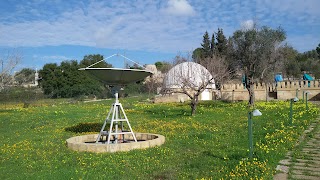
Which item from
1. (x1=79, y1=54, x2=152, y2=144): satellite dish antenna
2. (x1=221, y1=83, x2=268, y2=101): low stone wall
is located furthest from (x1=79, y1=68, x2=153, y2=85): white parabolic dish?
(x1=221, y1=83, x2=268, y2=101): low stone wall

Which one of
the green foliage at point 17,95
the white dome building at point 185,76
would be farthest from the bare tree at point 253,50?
the green foliage at point 17,95

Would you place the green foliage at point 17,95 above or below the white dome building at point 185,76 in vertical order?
below

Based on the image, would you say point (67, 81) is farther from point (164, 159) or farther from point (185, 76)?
point (164, 159)

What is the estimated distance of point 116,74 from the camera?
1112 cm

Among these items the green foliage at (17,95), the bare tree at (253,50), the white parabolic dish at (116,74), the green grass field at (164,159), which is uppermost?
the bare tree at (253,50)

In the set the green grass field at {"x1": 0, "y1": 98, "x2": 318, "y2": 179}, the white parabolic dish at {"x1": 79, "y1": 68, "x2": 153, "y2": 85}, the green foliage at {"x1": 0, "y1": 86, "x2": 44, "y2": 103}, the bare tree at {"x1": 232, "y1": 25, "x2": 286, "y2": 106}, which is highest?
the bare tree at {"x1": 232, "y1": 25, "x2": 286, "y2": 106}

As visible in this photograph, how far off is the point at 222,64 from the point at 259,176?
29488 mm

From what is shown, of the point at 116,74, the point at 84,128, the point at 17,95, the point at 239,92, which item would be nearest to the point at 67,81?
the point at 17,95

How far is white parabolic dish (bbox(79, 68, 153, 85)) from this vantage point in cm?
1098

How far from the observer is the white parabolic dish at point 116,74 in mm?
10977

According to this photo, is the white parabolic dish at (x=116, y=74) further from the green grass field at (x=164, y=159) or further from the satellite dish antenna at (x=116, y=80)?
the green grass field at (x=164, y=159)

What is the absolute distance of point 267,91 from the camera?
41438 millimetres

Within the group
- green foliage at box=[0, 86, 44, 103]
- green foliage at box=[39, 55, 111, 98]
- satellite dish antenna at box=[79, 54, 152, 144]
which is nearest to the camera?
satellite dish antenna at box=[79, 54, 152, 144]

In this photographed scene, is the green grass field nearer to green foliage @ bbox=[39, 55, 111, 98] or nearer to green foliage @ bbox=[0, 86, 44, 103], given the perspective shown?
green foliage @ bbox=[0, 86, 44, 103]
